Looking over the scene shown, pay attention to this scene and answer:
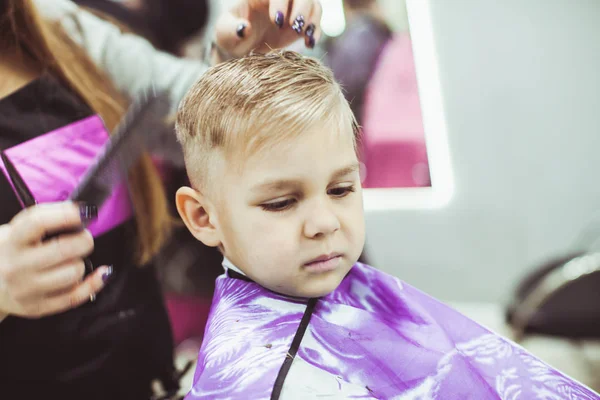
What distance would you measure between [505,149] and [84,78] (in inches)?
47.7

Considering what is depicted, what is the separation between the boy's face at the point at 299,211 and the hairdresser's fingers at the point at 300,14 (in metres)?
0.19

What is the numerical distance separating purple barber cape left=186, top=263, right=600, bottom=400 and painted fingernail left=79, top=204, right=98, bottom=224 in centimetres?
22

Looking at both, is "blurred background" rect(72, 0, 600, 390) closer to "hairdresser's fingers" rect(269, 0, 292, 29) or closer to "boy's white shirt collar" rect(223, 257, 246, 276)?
"hairdresser's fingers" rect(269, 0, 292, 29)

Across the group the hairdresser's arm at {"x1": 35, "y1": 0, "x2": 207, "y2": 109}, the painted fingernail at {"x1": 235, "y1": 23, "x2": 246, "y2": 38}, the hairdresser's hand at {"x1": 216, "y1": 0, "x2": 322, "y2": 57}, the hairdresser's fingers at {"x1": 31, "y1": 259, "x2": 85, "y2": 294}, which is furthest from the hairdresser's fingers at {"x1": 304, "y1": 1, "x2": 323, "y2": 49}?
the hairdresser's fingers at {"x1": 31, "y1": 259, "x2": 85, "y2": 294}

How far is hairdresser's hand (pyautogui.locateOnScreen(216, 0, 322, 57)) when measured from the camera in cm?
66

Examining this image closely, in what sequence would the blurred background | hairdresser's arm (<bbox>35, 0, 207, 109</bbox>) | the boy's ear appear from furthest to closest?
the blurred background → hairdresser's arm (<bbox>35, 0, 207, 109</bbox>) → the boy's ear

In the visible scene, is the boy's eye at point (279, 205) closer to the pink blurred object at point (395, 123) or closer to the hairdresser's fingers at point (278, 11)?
the hairdresser's fingers at point (278, 11)

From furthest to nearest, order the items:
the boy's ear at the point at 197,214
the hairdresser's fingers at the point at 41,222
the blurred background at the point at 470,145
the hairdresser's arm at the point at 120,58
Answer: the blurred background at the point at 470,145
the hairdresser's arm at the point at 120,58
the boy's ear at the point at 197,214
the hairdresser's fingers at the point at 41,222

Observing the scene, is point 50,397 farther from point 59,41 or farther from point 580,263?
point 580,263

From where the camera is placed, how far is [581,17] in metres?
0.99

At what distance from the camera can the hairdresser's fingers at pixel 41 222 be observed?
1.66 feet

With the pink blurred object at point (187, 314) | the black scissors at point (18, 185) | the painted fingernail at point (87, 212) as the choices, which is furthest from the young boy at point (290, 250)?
the pink blurred object at point (187, 314)

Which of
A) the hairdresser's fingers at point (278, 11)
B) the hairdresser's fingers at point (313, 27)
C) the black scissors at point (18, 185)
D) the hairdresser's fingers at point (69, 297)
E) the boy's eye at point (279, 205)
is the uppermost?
the hairdresser's fingers at point (278, 11)

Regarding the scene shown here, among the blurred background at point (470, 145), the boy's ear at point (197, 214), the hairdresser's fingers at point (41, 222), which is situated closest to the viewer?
the hairdresser's fingers at point (41, 222)
